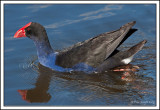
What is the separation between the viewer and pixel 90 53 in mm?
7391

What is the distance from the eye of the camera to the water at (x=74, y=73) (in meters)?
6.44

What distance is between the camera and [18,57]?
8.30 meters

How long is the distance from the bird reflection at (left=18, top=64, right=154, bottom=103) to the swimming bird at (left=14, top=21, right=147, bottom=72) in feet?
0.57

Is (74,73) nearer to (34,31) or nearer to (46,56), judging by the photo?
(46,56)

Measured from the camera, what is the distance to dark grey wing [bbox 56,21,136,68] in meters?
7.39

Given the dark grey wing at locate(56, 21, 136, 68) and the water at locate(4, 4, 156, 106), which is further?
the dark grey wing at locate(56, 21, 136, 68)

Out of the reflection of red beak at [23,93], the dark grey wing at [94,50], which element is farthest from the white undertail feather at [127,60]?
the reflection of red beak at [23,93]

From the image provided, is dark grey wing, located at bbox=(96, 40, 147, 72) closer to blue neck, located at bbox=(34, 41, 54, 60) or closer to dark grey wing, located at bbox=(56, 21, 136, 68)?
dark grey wing, located at bbox=(56, 21, 136, 68)

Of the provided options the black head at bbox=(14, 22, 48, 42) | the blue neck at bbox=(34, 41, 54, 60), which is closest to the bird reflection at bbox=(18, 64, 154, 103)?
the blue neck at bbox=(34, 41, 54, 60)

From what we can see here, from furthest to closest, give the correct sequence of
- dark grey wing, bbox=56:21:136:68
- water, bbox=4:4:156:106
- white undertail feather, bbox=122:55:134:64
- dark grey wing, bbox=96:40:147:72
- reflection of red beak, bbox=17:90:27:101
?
1. white undertail feather, bbox=122:55:134:64
2. dark grey wing, bbox=96:40:147:72
3. dark grey wing, bbox=56:21:136:68
4. reflection of red beak, bbox=17:90:27:101
5. water, bbox=4:4:156:106

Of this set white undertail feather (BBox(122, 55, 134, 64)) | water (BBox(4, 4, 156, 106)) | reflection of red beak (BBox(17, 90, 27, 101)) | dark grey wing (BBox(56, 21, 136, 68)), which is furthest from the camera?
white undertail feather (BBox(122, 55, 134, 64))

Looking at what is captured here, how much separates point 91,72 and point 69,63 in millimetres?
583

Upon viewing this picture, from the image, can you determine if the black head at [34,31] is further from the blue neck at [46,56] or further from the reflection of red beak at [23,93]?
the reflection of red beak at [23,93]

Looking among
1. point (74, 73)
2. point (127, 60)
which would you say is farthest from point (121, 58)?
point (74, 73)
